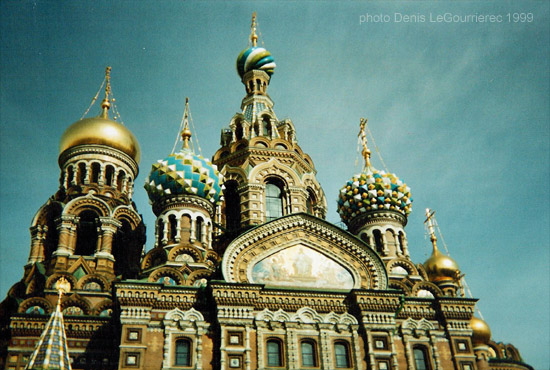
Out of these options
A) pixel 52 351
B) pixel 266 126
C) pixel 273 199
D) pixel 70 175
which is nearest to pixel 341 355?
pixel 52 351

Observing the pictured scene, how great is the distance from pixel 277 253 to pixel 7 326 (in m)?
6.96

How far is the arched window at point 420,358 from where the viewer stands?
14551 millimetres

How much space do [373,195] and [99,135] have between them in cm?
923

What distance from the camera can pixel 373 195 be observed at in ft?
66.7

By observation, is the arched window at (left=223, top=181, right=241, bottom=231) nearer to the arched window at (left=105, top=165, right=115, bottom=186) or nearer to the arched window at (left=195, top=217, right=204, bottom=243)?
the arched window at (left=195, top=217, right=204, bottom=243)

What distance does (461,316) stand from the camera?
50.2 ft

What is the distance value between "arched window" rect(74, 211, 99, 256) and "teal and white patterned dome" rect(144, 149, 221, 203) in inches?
81.6

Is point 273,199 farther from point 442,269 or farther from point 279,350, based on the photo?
point 279,350

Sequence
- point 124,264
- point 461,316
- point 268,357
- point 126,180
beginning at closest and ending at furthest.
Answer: point 268,357, point 461,316, point 124,264, point 126,180

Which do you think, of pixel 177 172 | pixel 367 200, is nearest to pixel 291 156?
pixel 367 200

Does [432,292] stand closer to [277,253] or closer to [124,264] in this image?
[277,253]

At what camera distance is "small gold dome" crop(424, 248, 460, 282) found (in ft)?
69.8

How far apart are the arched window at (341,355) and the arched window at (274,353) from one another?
1287 millimetres

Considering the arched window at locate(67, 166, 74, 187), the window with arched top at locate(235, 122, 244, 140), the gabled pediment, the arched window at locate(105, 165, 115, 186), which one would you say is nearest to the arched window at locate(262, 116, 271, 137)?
the window with arched top at locate(235, 122, 244, 140)
